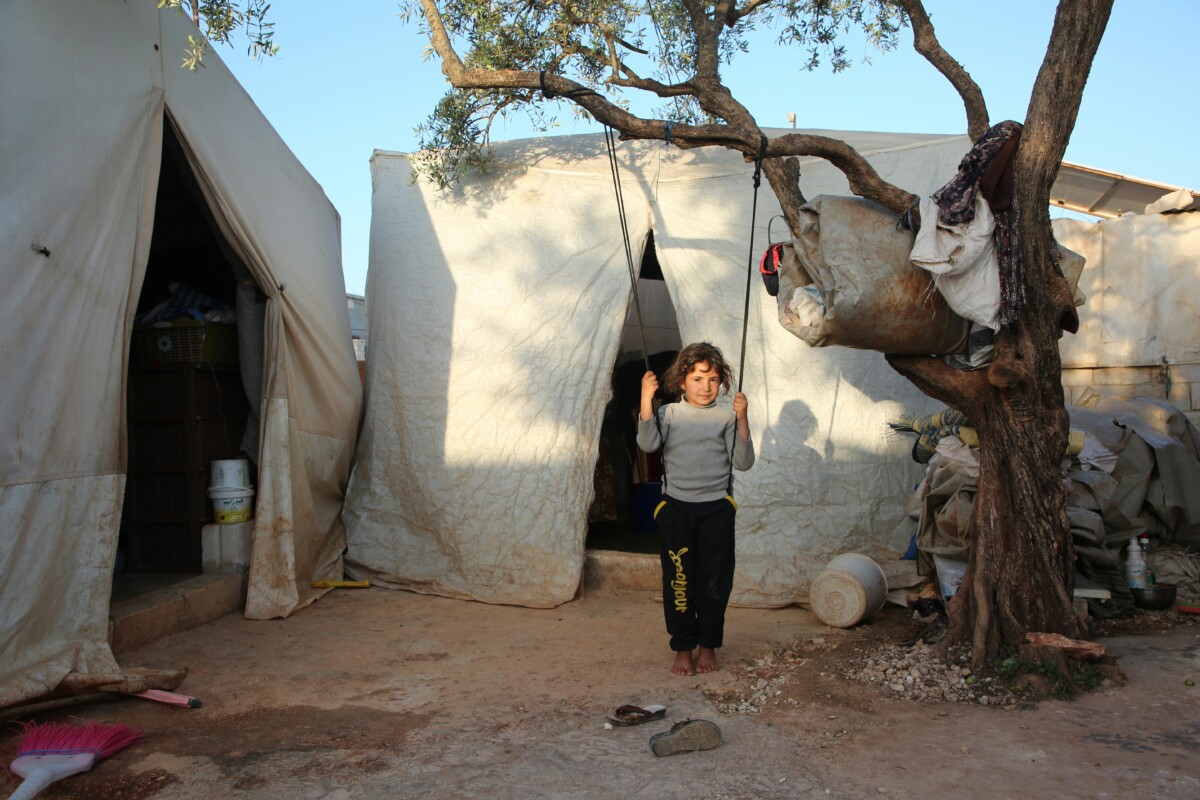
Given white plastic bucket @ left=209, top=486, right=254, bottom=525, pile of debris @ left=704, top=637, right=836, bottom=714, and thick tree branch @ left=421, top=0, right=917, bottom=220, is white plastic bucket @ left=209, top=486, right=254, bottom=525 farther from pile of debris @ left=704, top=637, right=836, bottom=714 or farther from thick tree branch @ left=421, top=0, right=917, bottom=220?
pile of debris @ left=704, top=637, right=836, bottom=714

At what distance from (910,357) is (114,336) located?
11.3 feet

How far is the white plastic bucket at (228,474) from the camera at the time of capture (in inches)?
214

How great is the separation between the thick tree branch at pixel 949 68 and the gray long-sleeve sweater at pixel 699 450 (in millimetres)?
1742

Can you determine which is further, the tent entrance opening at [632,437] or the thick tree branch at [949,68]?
the tent entrance opening at [632,437]

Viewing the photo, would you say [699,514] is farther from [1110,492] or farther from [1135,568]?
[1135,568]

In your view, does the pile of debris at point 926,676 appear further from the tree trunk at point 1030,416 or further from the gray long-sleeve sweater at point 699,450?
the gray long-sleeve sweater at point 699,450

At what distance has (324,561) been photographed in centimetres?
590

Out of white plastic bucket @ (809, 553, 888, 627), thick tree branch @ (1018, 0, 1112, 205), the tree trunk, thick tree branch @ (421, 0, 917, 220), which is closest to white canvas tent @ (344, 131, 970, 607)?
white plastic bucket @ (809, 553, 888, 627)

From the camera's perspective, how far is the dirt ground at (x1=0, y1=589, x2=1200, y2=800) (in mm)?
2816

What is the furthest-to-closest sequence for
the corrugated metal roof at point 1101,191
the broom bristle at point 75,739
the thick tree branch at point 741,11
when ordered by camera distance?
the corrugated metal roof at point 1101,191 < the thick tree branch at point 741,11 < the broom bristle at point 75,739

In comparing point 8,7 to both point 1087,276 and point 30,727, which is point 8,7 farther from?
point 1087,276

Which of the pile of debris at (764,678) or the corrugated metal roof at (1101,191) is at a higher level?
the corrugated metal roof at (1101,191)

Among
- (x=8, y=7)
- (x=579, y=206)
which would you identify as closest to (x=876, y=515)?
(x=579, y=206)

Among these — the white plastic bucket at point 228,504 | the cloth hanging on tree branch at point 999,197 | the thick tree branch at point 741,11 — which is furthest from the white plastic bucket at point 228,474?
the cloth hanging on tree branch at point 999,197
